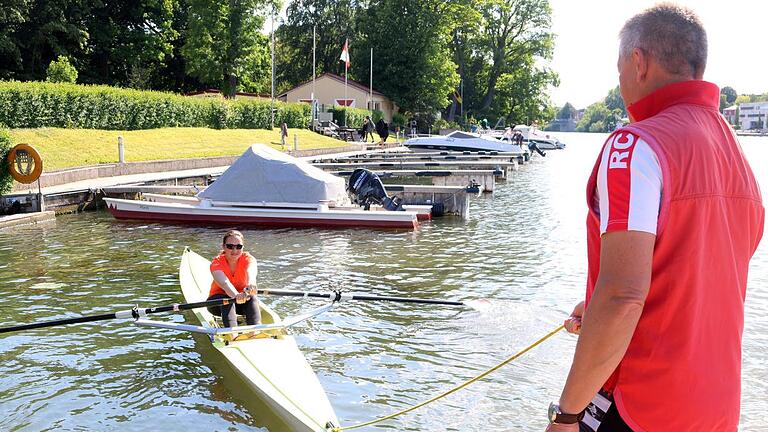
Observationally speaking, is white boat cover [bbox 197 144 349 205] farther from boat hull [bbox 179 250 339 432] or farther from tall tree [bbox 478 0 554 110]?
tall tree [bbox 478 0 554 110]

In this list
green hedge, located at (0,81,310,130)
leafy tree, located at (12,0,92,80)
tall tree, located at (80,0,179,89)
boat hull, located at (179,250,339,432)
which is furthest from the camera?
tall tree, located at (80,0,179,89)

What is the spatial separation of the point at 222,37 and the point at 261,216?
122 feet

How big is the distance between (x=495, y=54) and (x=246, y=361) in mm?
79616

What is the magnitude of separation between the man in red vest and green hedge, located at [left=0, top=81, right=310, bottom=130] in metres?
30.6

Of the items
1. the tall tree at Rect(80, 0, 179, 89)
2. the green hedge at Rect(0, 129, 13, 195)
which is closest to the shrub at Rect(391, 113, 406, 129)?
the tall tree at Rect(80, 0, 179, 89)

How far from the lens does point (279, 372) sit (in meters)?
6.86

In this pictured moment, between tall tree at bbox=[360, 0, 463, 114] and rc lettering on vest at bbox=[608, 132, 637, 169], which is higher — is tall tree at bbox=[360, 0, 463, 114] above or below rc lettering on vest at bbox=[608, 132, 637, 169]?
above

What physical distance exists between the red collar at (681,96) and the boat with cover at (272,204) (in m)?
15.4

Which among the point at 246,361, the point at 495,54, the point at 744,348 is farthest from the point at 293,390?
the point at 495,54

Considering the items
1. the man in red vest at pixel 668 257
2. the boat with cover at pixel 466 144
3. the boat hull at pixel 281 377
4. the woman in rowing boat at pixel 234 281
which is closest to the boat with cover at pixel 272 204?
the boat hull at pixel 281 377

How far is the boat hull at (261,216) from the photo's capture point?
1786 cm

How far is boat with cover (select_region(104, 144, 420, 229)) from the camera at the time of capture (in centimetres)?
1802

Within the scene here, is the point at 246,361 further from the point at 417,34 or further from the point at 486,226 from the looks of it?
the point at 417,34

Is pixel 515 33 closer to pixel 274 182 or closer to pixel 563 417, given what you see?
pixel 274 182
